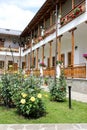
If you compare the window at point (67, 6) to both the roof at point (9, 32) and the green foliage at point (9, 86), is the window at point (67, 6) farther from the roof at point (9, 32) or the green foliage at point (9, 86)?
the roof at point (9, 32)

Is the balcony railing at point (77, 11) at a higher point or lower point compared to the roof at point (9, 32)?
lower

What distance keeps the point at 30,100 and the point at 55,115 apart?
3.36 feet

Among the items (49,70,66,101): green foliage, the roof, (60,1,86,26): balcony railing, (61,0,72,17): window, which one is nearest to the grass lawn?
(49,70,66,101): green foliage

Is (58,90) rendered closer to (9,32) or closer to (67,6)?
(67,6)

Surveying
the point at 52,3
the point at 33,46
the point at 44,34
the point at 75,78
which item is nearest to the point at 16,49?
the point at 33,46

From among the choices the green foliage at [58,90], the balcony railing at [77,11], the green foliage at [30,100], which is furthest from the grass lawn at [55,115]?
the balcony railing at [77,11]

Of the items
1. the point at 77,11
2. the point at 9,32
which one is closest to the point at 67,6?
the point at 77,11

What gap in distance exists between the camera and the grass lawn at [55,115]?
24.7 ft

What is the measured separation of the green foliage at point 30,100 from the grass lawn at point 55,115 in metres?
0.21

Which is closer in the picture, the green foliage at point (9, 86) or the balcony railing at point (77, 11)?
the green foliage at point (9, 86)

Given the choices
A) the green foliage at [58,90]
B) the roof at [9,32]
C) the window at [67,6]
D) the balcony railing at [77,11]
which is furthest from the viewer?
the roof at [9,32]

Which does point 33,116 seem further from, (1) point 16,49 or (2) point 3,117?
(1) point 16,49

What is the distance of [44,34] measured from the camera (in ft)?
83.5

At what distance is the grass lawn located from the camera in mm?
7520
